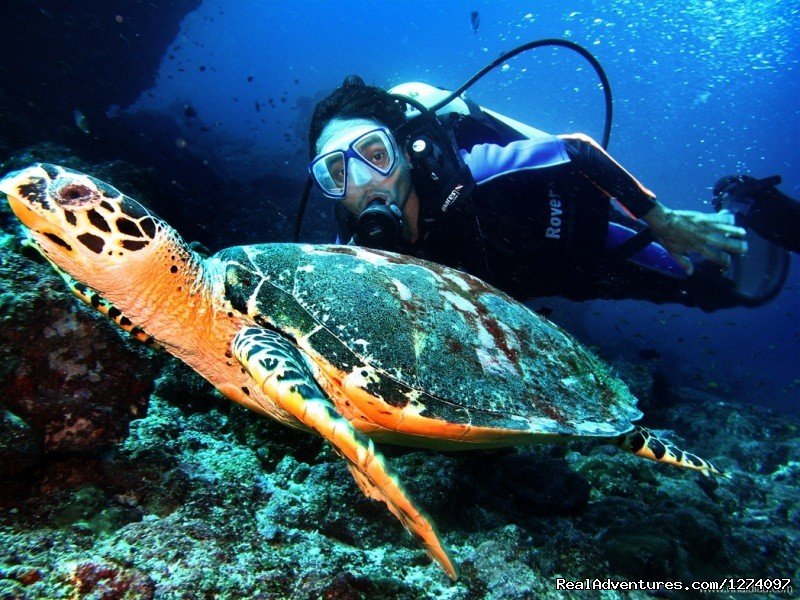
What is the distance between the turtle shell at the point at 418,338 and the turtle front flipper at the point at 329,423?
0.24m

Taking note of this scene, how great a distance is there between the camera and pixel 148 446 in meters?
1.70

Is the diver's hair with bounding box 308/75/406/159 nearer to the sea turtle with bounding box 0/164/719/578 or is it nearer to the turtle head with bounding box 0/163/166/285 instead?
the sea turtle with bounding box 0/164/719/578

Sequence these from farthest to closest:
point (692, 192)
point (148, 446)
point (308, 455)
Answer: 1. point (692, 192)
2. point (308, 455)
3. point (148, 446)

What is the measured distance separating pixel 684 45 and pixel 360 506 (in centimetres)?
7001

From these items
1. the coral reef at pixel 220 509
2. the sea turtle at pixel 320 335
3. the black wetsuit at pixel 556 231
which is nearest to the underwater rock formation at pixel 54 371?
the coral reef at pixel 220 509

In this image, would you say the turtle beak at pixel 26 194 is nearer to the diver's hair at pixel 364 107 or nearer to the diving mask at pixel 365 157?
the diving mask at pixel 365 157

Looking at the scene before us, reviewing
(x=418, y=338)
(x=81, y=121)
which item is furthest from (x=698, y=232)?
(x=81, y=121)

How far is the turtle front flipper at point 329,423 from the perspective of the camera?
1.35m

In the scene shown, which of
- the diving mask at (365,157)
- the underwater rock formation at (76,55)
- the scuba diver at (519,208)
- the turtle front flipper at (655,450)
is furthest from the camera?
the underwater rock formation at (76,55)

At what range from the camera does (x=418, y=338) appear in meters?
1.92

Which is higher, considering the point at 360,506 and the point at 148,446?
the point at 148,446

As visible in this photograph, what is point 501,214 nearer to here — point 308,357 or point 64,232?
point 308,357

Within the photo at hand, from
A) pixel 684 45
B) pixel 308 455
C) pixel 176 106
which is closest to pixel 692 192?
pixel 684 45

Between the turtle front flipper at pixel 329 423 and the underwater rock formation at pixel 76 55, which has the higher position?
the underwater rock formation at pixel 76 55
